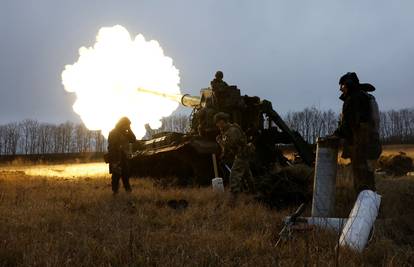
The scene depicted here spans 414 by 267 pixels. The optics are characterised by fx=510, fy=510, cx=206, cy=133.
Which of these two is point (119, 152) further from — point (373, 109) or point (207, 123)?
point (373, 109)

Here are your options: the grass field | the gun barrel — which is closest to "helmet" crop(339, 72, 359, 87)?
the grass field

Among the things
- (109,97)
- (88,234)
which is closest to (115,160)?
(88,234)

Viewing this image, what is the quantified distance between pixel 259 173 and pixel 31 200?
250 inches

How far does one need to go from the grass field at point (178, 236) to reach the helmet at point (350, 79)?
2.00m

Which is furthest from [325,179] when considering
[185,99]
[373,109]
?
[185,99]

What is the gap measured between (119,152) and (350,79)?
6.22 m

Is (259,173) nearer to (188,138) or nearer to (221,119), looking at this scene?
(188,138)

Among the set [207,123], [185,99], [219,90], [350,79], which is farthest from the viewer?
[185,99]

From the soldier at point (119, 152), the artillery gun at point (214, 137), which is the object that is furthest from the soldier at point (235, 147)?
the artillery gun at point (214, 137)

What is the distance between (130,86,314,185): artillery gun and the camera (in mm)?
14234

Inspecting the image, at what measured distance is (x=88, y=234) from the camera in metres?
6.25

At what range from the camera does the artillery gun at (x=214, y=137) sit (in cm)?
1423

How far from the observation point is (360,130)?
25.1 ft

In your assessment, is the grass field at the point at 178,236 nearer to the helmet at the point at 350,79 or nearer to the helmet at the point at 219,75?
the helmet at the point at 350,79
